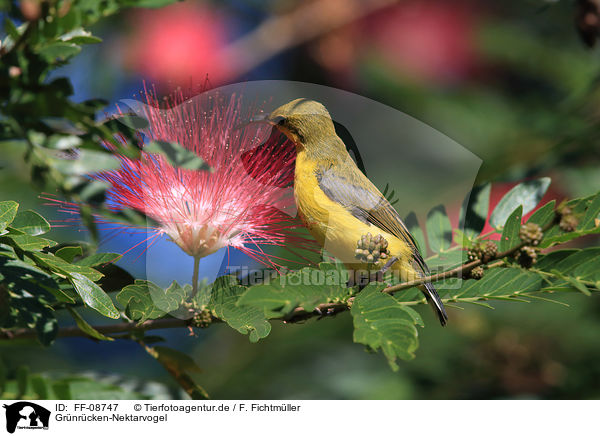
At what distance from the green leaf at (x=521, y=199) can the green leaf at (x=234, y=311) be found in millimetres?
329

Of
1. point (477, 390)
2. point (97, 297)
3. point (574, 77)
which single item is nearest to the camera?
point (97, 297)

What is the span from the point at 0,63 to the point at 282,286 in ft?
0.96

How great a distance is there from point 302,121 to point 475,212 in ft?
0.84

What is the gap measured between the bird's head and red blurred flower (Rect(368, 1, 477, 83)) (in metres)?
0.89

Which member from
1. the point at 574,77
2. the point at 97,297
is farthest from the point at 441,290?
the point at 574,77

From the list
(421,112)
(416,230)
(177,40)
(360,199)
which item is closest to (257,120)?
(360,199)

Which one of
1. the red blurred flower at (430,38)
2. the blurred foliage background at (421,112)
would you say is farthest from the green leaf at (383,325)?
the red blurred flower at (430,38)

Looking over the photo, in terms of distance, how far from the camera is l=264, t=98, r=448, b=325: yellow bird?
0.66 meters

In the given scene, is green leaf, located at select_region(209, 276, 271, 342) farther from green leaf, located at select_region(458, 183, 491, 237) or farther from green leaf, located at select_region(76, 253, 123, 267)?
green leaf, located at select_region(458, 183, 491, 237)

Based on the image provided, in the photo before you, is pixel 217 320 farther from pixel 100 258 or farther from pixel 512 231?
pixel 512 231
